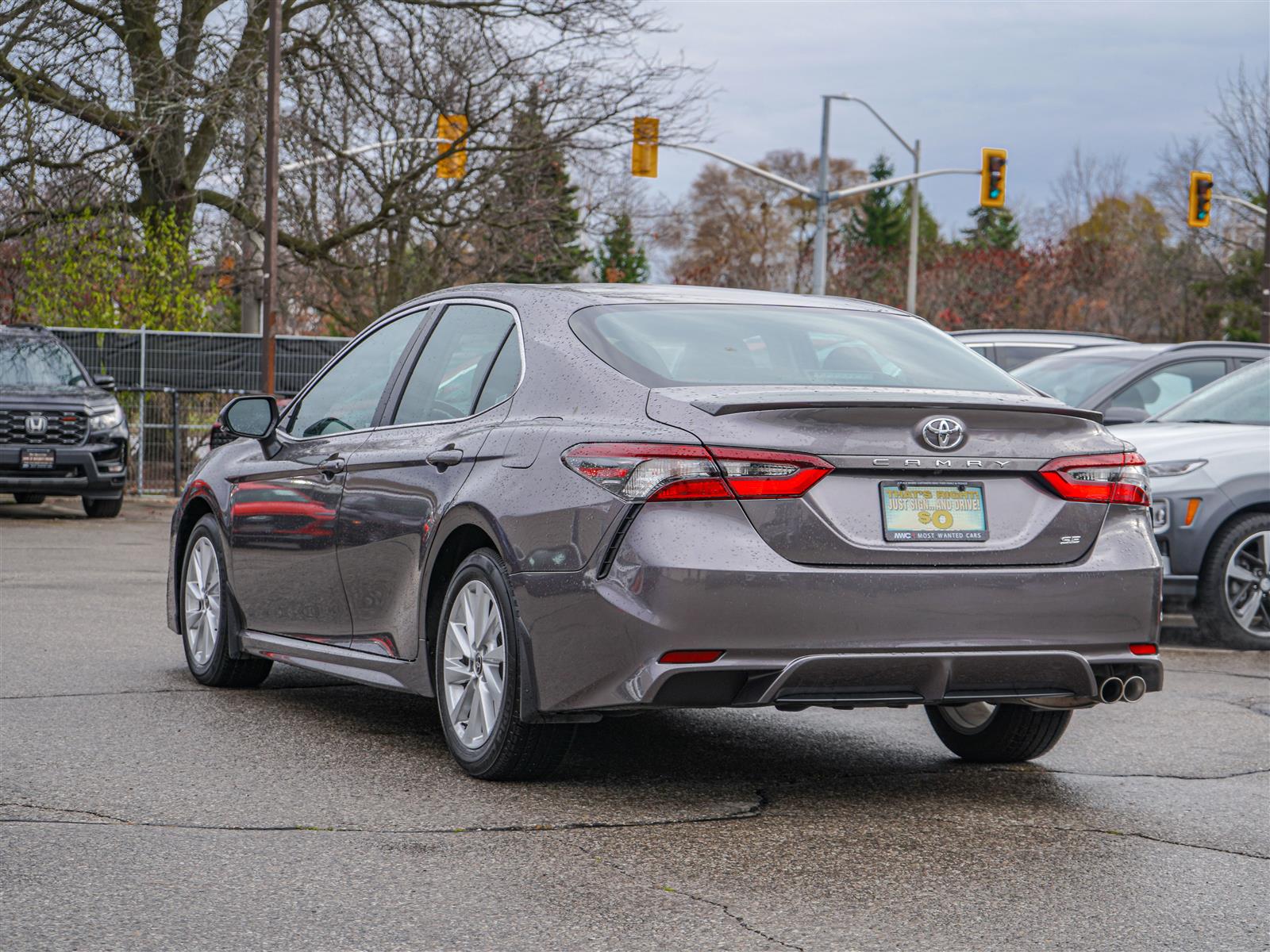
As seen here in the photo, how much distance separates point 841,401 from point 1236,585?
594cm

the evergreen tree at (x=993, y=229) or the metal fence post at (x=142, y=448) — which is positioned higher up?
the evergreen tree at (x=993, y=229)

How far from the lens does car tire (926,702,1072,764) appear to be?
6266mm

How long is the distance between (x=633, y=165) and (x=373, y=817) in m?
22.8

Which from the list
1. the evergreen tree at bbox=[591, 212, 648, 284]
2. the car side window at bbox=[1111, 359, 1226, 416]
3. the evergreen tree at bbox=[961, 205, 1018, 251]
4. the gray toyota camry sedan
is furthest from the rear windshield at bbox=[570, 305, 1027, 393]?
the evergreen tree at bbox=[961, 205, 1018, 251]

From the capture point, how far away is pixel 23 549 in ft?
47.9

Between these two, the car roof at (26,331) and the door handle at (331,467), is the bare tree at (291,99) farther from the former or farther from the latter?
the door handle at (331,467)

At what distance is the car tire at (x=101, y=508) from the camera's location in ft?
62.3

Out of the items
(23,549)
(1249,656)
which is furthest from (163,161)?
(1249,656)

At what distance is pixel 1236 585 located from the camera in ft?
33.8

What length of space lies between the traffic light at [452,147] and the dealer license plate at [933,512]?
21.3 meters

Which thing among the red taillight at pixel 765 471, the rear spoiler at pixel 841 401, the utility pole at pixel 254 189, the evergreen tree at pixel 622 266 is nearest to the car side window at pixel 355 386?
the rear spoiler at pixel 841 401

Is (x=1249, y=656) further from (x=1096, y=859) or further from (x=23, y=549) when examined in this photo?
(x=23, y=549)

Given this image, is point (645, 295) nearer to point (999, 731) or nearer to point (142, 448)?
point (999, 731)

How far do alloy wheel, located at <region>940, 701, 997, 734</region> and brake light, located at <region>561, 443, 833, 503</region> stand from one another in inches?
66.8
